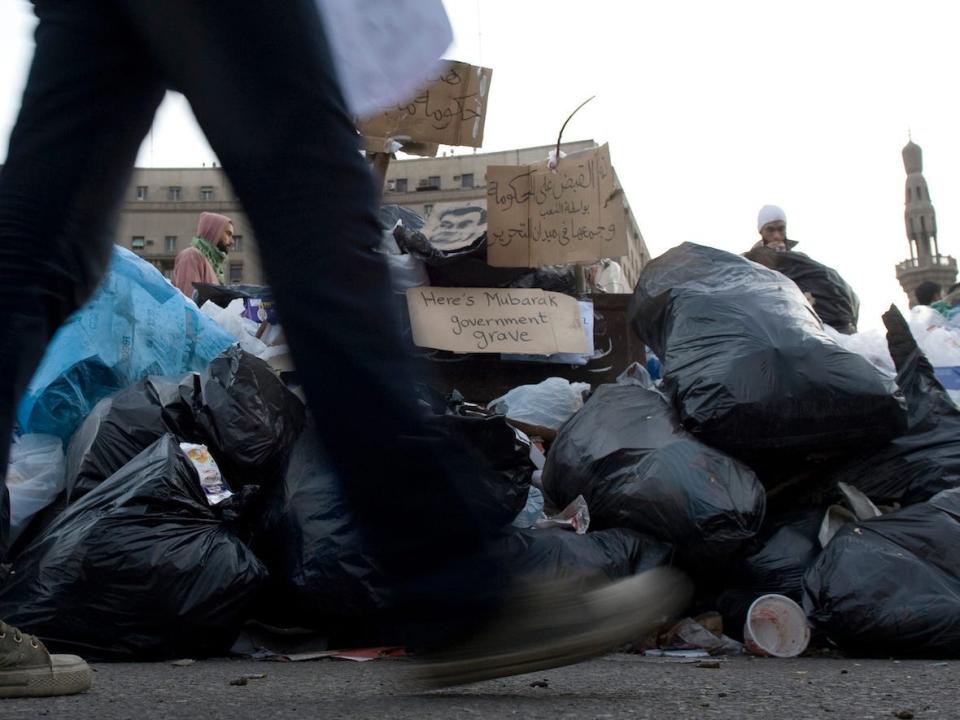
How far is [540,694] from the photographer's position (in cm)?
140

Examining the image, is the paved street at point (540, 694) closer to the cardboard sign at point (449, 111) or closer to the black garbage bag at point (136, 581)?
the black garbage bag at point (136, 581)

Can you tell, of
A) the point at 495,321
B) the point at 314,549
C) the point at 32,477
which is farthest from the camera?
the point at 495,321

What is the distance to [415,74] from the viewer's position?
1184mm

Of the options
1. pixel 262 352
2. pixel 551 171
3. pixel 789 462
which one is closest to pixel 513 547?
pixel 789 462

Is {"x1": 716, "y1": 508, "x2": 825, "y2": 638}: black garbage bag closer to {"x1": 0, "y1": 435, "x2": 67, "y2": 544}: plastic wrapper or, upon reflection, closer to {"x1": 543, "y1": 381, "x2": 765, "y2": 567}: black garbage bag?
{"x1": 543, "y1": 381, "x2": 765, "y2": 567}: black garbage bag

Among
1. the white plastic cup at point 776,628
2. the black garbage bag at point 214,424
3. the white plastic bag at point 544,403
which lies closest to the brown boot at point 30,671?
the black garbage bag at point 214,424

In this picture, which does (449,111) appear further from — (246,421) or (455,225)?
(246,421)

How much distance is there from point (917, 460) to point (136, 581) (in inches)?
74.4

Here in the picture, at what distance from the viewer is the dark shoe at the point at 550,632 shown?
1016mm

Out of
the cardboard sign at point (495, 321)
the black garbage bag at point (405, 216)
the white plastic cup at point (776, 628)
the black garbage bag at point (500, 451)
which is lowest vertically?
the white plastic cup at point (776, 628)

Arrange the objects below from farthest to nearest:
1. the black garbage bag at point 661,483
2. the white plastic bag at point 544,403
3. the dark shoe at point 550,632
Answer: the white plastic bag at point 544,403 < the black garbage bag at point 661,483 < the dark shoe at point 550,632

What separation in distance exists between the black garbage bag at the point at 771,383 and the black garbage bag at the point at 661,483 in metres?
0.08

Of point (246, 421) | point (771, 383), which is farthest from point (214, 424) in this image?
point (771, 383)

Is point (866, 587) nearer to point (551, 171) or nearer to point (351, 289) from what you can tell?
point (351, 289)
